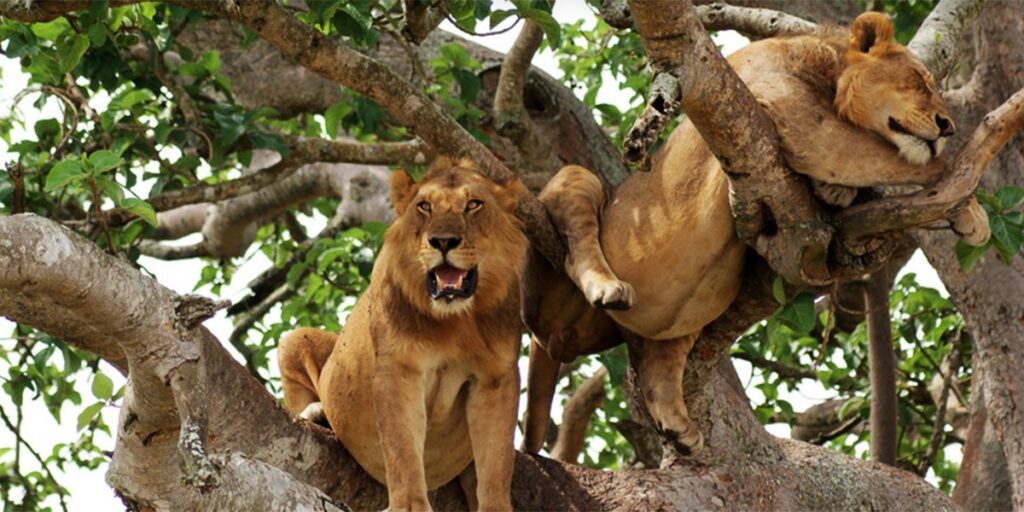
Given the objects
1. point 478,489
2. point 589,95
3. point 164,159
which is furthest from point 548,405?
point 589,95

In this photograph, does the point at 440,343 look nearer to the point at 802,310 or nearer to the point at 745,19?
the point at 802,310

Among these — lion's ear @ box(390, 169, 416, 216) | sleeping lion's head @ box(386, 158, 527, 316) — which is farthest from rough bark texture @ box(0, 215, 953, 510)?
lion's ear @ box(390, 169, 416, 216)

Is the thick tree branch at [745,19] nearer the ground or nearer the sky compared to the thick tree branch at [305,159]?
nearer the sky

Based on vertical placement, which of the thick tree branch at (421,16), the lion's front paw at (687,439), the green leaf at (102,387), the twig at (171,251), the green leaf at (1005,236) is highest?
Result: the twig at (171,251)

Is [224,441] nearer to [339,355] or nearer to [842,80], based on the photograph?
[339,355]

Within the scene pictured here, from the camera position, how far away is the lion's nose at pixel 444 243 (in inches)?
202

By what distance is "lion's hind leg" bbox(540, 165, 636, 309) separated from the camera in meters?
5.10

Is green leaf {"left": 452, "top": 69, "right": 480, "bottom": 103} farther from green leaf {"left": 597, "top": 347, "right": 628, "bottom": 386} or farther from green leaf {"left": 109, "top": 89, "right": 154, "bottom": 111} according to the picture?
green leaf {"left": 109, "top": 89, "right": 154, "bottom": 111}

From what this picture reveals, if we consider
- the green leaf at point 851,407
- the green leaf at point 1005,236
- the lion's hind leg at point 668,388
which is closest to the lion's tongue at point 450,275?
the lion's hind leg at point 668,388

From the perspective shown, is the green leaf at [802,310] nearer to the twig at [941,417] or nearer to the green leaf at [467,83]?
the green leaf at [467,83]

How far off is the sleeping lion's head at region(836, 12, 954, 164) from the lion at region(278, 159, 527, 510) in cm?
115

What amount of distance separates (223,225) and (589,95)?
7.59 feet

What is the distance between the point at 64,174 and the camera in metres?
4.68

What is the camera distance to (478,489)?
5.28 metres
